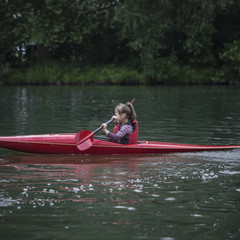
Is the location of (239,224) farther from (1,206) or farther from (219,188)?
(1,206)

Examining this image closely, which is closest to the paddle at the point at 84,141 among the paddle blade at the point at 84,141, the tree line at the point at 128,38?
the paddle blade at the point at 84,141

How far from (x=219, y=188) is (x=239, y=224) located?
54.6 inches

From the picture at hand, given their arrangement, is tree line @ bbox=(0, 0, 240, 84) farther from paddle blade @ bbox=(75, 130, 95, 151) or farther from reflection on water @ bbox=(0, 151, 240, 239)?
reflection on water @ bbox=(0, 151, 240, 239)

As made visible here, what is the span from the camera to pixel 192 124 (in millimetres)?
13555

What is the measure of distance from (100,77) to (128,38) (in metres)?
3.16

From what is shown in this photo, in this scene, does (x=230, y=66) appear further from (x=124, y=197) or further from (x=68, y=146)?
(x=124, y=197)

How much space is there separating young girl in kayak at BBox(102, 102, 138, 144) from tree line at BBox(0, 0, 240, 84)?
2069 cm

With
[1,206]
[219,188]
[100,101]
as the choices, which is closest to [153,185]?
[219,188]

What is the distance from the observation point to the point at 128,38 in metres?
33.8

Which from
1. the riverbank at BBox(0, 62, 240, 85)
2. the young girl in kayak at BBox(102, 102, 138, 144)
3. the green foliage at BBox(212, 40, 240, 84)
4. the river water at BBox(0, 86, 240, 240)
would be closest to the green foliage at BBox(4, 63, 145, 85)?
the riverbank at BBox(0, 62, 240, 85)

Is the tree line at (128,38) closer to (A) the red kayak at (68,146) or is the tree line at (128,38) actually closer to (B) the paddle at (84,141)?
(A) the red kayak at (68,146)

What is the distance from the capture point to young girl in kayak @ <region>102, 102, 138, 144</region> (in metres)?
9.05

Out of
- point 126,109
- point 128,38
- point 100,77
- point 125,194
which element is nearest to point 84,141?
point 126,109

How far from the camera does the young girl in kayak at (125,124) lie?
29.7 feet
